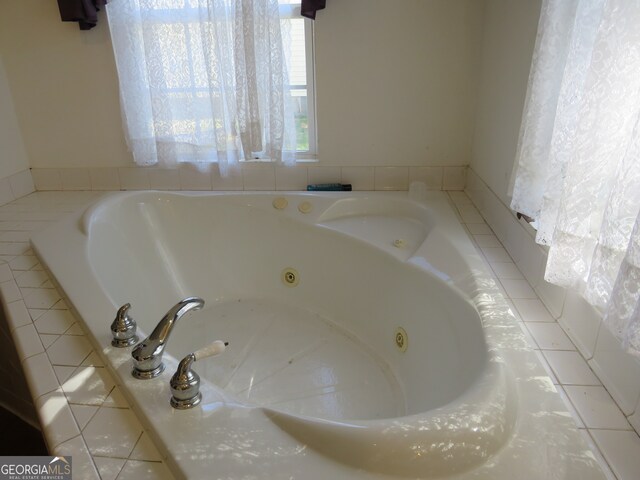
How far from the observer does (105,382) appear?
99 cm

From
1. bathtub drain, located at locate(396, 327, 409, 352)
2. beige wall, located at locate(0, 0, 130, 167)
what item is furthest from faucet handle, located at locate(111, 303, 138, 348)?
beige wall, located at locate(0, 0, 130, 167)

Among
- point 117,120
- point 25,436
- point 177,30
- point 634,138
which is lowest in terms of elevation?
point 25,436

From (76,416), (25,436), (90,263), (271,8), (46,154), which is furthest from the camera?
(46,154)

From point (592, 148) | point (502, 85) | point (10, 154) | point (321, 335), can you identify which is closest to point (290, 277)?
point (321, 335)

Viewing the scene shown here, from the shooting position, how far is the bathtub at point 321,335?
78 cm

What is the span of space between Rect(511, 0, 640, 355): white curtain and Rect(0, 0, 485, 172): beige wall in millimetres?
930

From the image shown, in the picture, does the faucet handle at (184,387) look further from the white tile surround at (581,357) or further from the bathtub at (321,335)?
the white tile surround at (581,357)

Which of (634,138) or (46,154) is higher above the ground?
(634,138)

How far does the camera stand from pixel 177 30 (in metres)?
1.97

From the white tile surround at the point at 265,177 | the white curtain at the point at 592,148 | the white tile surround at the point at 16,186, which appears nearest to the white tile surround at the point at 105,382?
the white curtain at the point at 592,148

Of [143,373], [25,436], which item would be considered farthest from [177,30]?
[25,436]

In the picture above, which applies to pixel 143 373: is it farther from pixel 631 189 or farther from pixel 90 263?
pixel 631 189

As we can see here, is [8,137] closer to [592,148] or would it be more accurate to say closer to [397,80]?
[397,80]

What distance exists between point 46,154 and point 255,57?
1.29 metres
